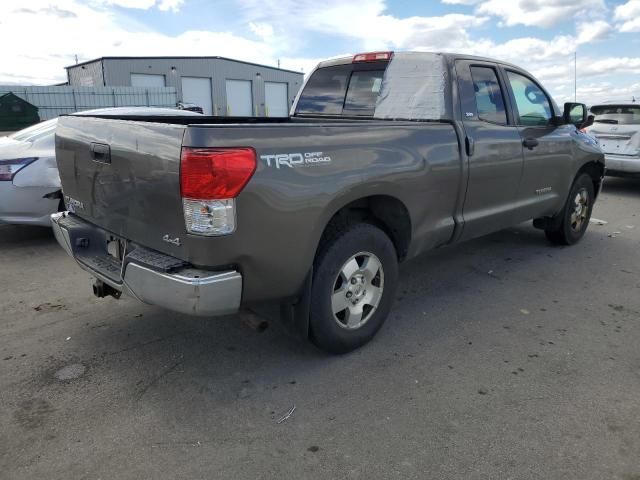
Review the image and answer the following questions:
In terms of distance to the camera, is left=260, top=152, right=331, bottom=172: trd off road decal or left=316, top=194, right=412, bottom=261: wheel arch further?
left=316, top=194, right=412, bottom=261: wheel arch

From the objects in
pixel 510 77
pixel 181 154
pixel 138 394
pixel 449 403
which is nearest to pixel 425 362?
pixel 449 403

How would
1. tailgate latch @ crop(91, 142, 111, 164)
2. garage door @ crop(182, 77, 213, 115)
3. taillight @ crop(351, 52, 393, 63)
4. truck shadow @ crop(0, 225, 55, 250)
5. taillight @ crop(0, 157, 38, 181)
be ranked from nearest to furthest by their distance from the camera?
tailgate latch @ crop(91, 142, 111, 164) < taillight @ crop(351, 52, 393, 63) < taillight @ crop(0, 157, 38, 181) < truck shadow @ crop(0, 225, 55, 250) < garage door @ crop(182, 77, 213, 115)

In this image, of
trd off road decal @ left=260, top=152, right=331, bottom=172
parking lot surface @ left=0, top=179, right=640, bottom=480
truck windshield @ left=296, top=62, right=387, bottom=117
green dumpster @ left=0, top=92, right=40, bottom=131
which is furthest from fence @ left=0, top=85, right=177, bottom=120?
trd off road decal @ left=260, top=152, right=331, bottom=172

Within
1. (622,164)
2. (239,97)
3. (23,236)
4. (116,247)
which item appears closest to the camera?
(116,247)

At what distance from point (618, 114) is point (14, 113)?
21.5 meters

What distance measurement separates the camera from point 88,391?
9.75 ft

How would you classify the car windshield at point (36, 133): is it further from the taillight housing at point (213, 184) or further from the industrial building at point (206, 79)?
the industrial building at point (206, 79)

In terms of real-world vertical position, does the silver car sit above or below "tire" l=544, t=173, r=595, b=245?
above

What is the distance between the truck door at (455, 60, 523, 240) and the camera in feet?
13.3

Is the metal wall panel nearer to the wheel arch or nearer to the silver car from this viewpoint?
the silver car

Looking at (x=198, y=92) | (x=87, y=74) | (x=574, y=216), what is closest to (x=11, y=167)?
(x=574, y=216)

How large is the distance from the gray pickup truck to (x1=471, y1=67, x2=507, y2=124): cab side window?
0.02 m

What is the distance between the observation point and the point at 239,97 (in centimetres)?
3622

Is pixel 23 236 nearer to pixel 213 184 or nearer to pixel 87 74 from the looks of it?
pixel 213 184
